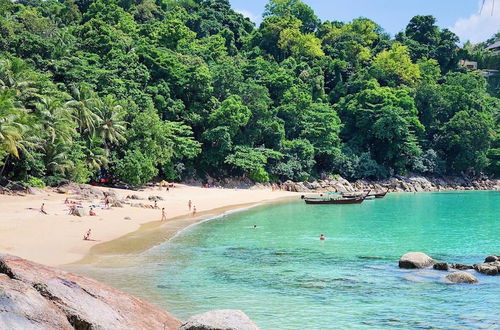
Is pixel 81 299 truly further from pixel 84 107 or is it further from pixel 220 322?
pixel 84 107

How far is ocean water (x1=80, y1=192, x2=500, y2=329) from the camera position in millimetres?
14727

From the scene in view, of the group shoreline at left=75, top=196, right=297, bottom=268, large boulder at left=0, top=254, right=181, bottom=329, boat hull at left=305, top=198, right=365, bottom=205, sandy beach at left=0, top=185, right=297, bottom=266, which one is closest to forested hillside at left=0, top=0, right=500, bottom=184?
sandy beach at left=0, top=185, right=297, bottom=266

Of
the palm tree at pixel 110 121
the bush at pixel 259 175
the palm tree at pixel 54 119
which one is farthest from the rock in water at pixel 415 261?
the bush at pixel 259 175

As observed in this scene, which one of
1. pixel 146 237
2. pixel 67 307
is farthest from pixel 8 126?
pixel 67 307

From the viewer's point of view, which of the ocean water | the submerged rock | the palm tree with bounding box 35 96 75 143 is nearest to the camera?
the ocean water

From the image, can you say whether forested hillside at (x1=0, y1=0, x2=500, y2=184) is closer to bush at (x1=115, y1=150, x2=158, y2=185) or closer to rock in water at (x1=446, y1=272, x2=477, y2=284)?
bush at (x1=115, y1=150, x2=158, y2=185)

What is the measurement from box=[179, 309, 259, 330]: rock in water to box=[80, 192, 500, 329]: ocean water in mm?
6262

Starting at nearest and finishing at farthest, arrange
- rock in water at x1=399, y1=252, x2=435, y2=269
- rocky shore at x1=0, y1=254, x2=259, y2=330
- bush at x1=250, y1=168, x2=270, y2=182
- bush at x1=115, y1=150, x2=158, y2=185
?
rocky shore at x1=0, y1=254, x2=259, y2=330 < rock in water at x1=399, y1=252, x2=435, y2=269 < bush at x1=115, y1=150, x2=158, y2=185 < bush at x1=250, y1=168, x2=270, y2=182

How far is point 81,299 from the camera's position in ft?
23.7

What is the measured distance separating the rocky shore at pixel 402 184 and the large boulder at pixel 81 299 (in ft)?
199

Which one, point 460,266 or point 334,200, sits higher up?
point 334,200

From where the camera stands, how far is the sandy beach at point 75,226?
21406 mm

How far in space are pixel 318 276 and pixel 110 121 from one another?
3519 centimetres

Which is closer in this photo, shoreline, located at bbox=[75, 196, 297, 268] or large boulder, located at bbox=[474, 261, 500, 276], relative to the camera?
large boulder, located at bbox=[474, 261, 500, 276]
